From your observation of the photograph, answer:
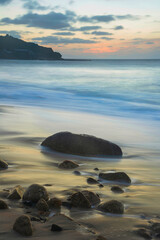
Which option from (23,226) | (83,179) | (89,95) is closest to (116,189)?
(83,179)

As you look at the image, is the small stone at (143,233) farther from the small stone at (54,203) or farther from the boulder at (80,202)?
the small stone at (54,203)

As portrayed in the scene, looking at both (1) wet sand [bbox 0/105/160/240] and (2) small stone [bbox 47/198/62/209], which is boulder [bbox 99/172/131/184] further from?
(2) small stone [bbox 47/198/62/209]

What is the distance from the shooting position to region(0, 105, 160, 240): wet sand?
239cm

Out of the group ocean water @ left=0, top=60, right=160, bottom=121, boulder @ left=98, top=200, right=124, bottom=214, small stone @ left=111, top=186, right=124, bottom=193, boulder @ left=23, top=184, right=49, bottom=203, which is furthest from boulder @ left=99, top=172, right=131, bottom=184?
ocean water @ left=0, top=60, right=160, bottom=121

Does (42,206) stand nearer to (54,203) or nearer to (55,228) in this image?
(54,203)

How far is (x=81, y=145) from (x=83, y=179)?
178cm

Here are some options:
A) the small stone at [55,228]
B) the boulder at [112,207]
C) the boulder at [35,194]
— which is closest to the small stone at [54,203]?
the boulder at [35,194]

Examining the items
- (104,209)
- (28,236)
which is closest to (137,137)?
(104,209)

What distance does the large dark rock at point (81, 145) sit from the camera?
217 inches

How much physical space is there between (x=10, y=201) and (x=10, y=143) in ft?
10.1

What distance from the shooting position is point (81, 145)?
557 cm

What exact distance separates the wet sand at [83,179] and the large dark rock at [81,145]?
0.20m

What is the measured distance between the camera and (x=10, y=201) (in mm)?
2865

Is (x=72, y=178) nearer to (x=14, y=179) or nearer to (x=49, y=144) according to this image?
(x=14, y=179)
